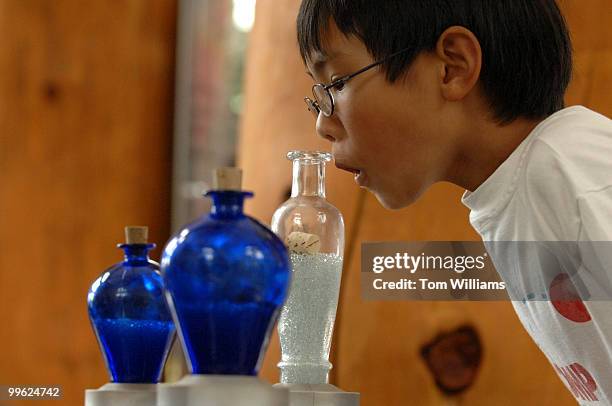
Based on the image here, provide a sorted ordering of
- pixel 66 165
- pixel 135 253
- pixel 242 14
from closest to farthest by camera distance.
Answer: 1. pixel 135 253
2. pixel 66 165
3. pixel 242 14

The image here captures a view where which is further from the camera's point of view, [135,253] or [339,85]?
[339,85]

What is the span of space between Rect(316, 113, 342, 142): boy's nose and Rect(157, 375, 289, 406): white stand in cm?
52

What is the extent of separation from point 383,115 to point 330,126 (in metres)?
0.07

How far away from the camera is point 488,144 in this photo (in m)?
1.16

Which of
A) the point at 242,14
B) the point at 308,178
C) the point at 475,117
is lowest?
the point at 308,178

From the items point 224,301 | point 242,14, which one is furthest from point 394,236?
point 242,14

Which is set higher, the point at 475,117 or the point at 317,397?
the point at 475,117

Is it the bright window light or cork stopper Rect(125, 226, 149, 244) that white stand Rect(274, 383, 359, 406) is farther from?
the bright window light

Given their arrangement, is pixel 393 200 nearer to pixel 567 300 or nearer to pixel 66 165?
pixel 567 300

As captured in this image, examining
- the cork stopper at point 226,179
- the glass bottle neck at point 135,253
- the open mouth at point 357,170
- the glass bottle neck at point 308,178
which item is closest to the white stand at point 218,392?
the cork stopper at point 226,179

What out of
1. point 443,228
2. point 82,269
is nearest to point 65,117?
point 82,269

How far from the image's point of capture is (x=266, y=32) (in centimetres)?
190

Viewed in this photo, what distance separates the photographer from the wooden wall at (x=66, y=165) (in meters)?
2.11

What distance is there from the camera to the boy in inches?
42.1
